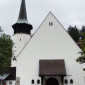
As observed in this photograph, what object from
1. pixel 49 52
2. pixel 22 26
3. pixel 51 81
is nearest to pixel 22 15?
pixel 22 26

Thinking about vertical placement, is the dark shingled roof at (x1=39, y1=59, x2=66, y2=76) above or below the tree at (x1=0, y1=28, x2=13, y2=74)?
below

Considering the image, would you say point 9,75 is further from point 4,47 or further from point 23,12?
point 4,47

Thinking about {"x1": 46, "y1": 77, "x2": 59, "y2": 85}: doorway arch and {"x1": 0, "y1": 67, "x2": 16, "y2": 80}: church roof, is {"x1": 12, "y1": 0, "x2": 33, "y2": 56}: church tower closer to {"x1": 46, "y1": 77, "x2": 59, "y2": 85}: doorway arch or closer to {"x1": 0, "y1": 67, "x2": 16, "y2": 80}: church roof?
{"x1": 0, "y1": 67, "x2": 16, "y2": 80}: church roof

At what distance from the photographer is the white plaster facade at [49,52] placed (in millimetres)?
25375

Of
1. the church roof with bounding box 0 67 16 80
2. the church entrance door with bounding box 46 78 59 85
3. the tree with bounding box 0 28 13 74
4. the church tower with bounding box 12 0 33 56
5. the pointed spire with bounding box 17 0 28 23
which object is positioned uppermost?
the pointed spire with bounding box 17 0 28 23

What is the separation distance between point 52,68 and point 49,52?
2.42 m

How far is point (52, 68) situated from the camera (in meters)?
24.7

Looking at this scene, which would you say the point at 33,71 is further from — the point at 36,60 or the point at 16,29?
the point at 16,29

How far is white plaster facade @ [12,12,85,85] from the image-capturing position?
25375 mm

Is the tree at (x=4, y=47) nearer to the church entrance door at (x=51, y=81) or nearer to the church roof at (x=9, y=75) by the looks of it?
the church entrance door at (x=51, y=81)

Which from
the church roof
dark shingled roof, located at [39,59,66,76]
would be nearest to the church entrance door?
dark shingled roof, located at [39,59,66,76]

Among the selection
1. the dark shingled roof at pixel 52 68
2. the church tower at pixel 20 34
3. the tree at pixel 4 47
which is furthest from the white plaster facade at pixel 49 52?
the tree at pixel 4 47

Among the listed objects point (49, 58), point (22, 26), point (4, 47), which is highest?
point (22, 26)

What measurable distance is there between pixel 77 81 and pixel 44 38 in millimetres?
6967
